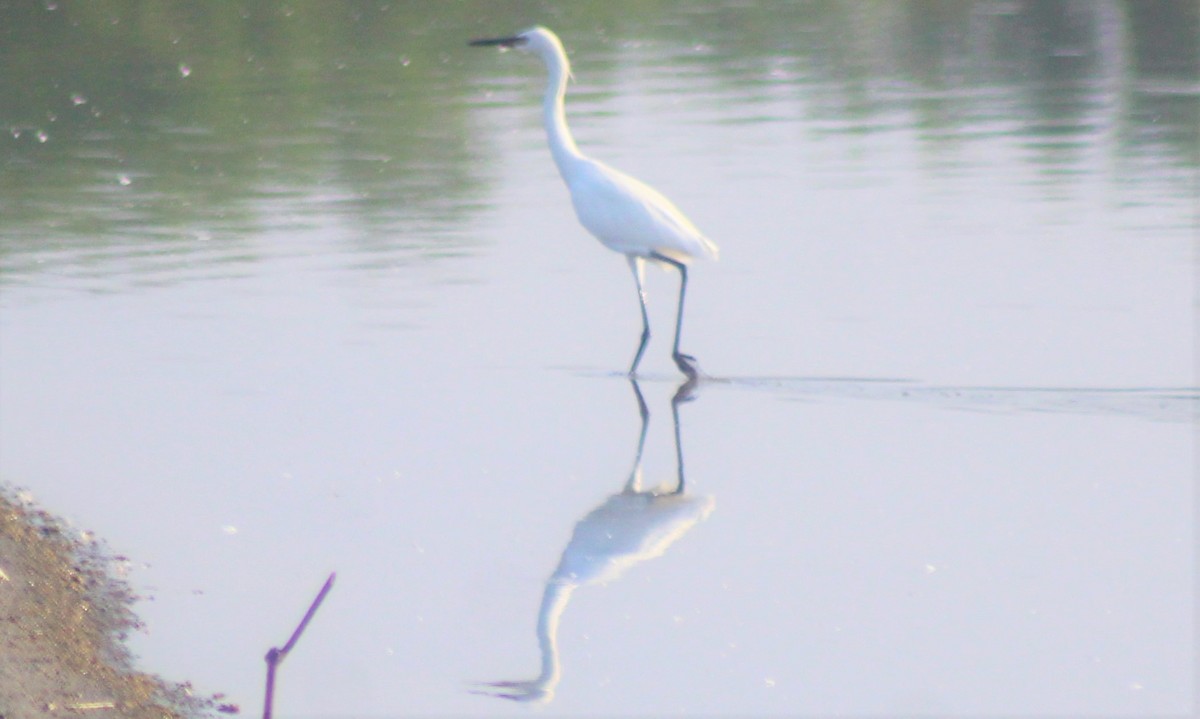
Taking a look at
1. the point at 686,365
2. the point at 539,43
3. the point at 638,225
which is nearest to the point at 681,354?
the point at 686,365

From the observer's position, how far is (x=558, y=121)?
8469mm

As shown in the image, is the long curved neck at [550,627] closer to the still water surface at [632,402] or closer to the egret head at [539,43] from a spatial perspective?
the still water surface at [632,402]

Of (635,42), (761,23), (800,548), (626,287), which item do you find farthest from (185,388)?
(761,23)

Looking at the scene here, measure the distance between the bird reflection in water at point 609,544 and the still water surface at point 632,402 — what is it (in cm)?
2

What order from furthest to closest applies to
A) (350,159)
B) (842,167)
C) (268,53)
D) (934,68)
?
(268,53)
(934,68)
(350,159)
(842,167)

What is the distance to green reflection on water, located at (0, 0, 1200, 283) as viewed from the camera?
11.7 meters

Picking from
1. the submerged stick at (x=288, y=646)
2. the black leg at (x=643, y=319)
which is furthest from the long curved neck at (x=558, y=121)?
the submerged stick at (x=288, y=646)

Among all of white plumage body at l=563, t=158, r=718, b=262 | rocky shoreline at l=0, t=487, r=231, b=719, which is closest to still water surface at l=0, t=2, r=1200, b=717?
rocky shoreline at l=0, t=487, r=231, b=719

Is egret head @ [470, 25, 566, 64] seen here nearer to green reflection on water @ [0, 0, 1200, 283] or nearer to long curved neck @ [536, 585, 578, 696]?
green reflection on water @ [0, 0, 1200, 283]

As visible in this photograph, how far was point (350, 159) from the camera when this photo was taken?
13.3 meters

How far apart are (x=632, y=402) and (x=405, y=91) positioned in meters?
9.84

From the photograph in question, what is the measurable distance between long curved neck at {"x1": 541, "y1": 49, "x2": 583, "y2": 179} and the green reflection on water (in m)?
1.74

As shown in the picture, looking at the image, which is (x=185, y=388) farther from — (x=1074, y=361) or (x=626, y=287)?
(x=1074, y=361)

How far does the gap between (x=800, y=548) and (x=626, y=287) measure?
388cm
